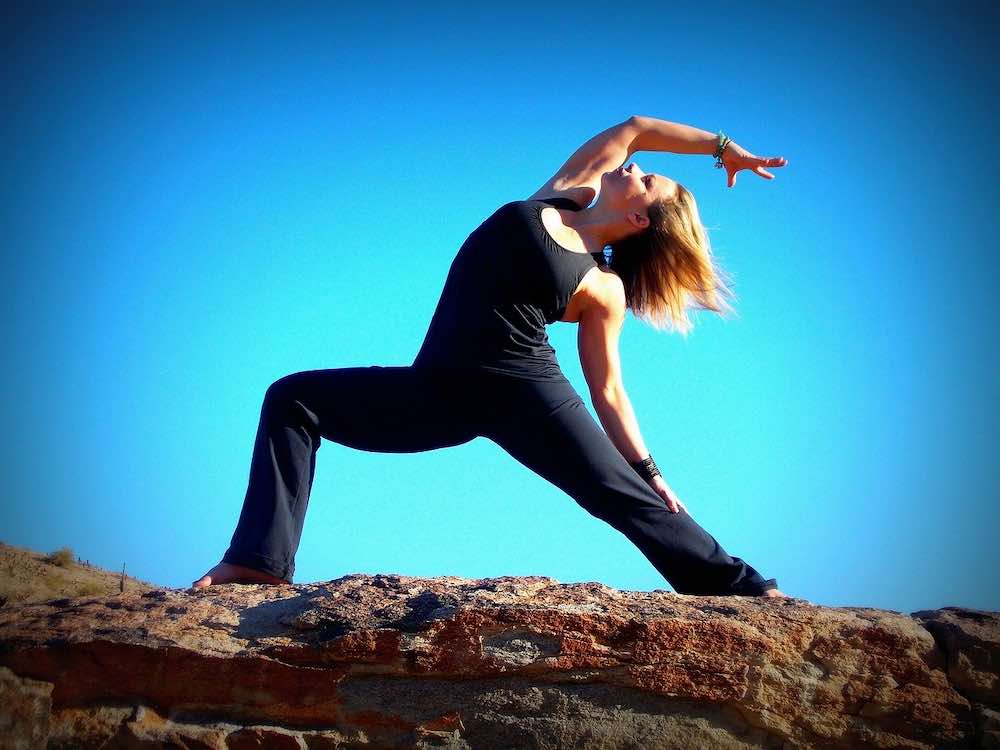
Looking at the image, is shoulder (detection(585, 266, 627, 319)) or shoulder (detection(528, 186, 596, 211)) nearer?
shoulder (detection(585, 266, 627, 319))

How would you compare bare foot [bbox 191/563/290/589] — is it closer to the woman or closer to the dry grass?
the woman

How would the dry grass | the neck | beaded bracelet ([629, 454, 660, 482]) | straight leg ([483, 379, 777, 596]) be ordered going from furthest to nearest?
1. the dry grass
2. the neck
3. beaded bracelet ([629, 454, 660, 482])
4. straight leg ([483, 379, 777, 596])

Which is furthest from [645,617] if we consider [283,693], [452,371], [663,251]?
[663,251]

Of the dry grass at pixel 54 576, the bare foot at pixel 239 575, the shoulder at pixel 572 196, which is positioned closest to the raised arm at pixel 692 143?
the shoulder at pixel 572 196

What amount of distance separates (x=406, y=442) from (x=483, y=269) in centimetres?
85

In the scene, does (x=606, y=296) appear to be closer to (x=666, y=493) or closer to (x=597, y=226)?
(x=597, y=226)

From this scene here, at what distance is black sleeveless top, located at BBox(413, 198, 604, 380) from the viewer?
3797 millimetres

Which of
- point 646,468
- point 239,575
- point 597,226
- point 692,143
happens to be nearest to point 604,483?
point 646,468

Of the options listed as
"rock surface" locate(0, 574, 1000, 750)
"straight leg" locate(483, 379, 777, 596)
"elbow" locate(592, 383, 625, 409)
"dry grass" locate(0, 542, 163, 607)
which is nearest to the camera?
"rock surface" locate(0, 574, 1000, 750)

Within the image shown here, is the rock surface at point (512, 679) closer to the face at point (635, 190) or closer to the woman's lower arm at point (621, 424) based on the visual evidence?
the woman's lower arm at point (621, 424)

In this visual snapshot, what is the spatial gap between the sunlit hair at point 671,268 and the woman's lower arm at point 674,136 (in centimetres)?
44

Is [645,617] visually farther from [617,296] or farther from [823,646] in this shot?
[617,296]

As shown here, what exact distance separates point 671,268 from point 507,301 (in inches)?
37.7

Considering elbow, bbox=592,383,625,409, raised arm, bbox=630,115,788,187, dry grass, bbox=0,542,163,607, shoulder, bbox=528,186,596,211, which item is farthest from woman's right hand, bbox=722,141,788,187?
dry grass, bbox=0,542,163,607
